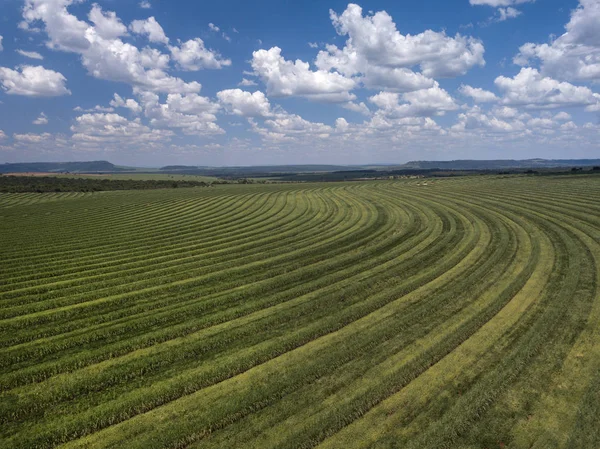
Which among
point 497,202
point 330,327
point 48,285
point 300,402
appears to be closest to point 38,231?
point 48,285

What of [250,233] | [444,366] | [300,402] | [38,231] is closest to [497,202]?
[250,233]

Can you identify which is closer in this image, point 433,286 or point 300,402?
point 300,402

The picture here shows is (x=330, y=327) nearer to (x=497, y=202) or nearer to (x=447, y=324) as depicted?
(x=447, y=324)

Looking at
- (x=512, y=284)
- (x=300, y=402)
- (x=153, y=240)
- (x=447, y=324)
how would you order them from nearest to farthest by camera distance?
(x=300, y=402) → (x=447, y=324) → (x=512, y=284) → (x=153, y=240)

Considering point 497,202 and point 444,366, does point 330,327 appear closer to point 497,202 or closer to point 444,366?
point 444,366

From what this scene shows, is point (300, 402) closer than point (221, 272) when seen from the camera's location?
Yes

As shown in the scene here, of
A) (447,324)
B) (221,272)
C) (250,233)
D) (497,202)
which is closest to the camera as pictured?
(447,324)
